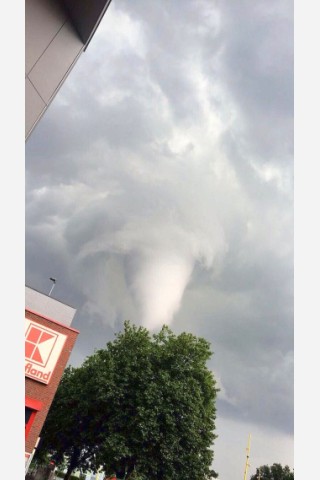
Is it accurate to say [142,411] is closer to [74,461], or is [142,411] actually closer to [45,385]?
[45,385]

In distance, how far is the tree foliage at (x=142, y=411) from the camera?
23.0 meters

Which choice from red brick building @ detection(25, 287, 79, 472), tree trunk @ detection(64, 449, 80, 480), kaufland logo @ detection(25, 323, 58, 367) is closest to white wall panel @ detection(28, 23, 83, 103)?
red brick building @ detection(25, 287, 79, 472)

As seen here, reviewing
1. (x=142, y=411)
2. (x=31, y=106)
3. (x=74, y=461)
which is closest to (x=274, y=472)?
(x=74, y=461)

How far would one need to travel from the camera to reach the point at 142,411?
23203mm

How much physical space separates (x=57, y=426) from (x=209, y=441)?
1316 cm

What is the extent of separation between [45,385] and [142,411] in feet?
20.8

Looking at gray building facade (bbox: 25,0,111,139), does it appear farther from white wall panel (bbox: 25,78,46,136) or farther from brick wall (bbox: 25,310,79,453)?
brick wall (bbox: 25,310,79,453)

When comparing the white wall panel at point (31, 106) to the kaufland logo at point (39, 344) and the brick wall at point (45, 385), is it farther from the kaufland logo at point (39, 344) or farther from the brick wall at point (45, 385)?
the kaufland logo at point (39, 344)

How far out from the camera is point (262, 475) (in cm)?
6725

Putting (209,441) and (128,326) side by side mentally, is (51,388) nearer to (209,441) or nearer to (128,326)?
(128,326)

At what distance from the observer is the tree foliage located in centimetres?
2302

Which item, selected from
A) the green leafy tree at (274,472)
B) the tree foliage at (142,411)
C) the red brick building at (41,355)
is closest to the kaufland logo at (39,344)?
the red brick building at (41,355)

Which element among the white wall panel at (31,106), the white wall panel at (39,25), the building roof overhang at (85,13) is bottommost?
the white wall panel at (31,106)

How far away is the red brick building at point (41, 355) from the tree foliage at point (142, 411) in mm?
4107
